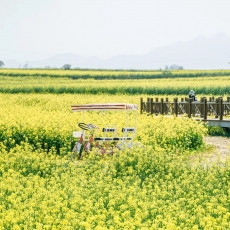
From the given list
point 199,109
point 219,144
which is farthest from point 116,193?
point 199,109

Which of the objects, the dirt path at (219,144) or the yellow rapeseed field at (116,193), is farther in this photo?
the dirt path at (219,144)

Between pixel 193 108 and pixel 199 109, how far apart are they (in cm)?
34

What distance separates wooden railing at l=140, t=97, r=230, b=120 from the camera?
95.3ft

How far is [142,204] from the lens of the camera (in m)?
11.3

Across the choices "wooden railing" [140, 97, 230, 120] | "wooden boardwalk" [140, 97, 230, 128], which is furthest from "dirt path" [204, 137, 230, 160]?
"wooden railing" [140, 97, 230, 120]

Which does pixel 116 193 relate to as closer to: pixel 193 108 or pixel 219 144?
pixel 219 144

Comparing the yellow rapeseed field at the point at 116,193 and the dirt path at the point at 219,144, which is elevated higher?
the yellow rapeseed field at the point at 116,193

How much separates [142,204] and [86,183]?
253cm

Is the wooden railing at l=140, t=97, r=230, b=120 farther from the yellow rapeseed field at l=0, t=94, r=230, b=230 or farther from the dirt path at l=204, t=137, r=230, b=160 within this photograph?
the yellow rapeseed field at l=0, t=94, r=230, b=230

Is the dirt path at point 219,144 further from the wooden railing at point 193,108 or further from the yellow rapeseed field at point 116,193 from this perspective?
the yellow rapeseed field at point 116,193

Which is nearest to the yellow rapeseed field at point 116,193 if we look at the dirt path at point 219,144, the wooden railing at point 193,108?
the dirt path at point 219,144

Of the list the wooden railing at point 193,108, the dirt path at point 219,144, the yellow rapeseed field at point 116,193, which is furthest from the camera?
the wooden railing at point 193,108

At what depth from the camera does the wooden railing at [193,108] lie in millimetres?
29047

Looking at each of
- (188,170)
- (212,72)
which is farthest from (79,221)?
(212,72)
